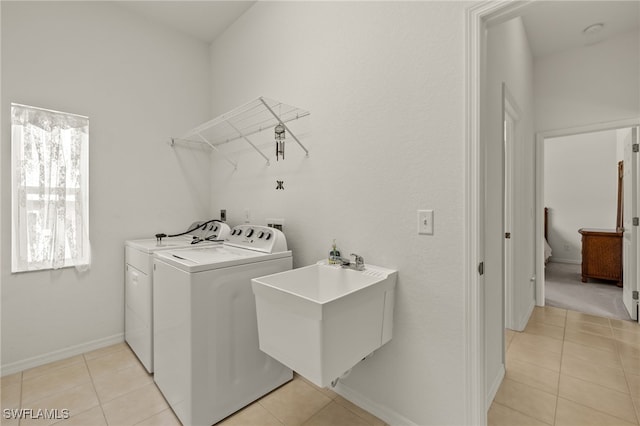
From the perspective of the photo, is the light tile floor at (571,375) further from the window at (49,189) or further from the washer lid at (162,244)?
the window at (49,189)

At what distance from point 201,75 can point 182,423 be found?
3.01 metres

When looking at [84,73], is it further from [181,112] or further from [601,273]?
[601,273]

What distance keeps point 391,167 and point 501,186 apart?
0.90m

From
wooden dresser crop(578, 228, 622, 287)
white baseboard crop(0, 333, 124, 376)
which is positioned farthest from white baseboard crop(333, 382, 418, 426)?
wooden dresser crop(578, 228, 622, 287)

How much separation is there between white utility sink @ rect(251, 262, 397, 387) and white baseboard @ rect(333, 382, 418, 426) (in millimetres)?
424

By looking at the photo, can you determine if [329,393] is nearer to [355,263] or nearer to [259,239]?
[355,263]

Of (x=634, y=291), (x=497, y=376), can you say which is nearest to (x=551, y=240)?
(x=634, y=291)

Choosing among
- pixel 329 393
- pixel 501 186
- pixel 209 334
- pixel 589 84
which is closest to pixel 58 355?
pixel 209 334

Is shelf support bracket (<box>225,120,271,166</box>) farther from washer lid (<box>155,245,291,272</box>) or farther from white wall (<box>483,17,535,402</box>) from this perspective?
white wall (<box>483,17,535,402</box>)

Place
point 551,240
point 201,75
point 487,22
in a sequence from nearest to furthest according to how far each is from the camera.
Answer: point 487,22
point 201,75
point 551,240

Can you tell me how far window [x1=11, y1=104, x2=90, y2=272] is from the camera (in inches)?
78.8

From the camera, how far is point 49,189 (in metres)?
2.11

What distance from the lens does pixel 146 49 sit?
2.61m

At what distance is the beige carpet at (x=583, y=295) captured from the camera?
10.2 ft
